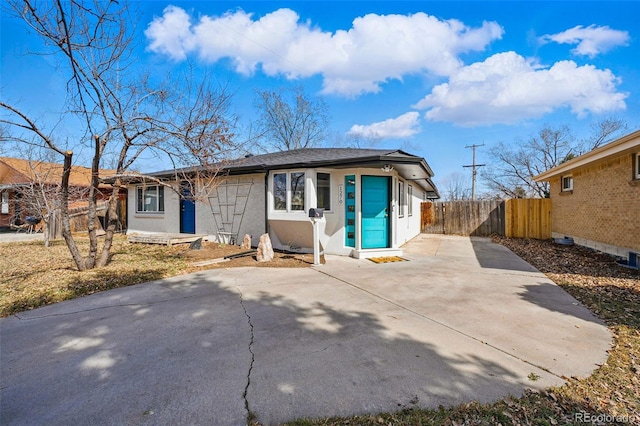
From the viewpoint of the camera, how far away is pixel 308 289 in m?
5.36

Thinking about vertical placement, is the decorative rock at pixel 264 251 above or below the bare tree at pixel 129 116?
below

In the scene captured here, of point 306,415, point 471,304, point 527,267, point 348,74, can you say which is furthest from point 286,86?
point 306,415

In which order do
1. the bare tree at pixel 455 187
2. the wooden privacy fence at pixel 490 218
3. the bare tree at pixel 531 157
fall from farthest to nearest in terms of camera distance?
the bare tree at pixel 455 187, the bare tree at pixel 531 157, the wooden privacy fence at pixel 490 218

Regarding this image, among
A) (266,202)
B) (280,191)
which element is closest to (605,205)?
(280,191)

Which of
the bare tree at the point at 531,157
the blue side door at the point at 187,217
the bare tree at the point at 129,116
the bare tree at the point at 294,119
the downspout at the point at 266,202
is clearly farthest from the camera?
the bare tree at the point at 531,157

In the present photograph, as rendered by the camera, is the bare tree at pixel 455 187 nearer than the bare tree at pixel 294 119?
No

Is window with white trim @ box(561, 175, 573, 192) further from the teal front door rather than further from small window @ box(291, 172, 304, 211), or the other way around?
small window @ box(291, 172, 304, 211)

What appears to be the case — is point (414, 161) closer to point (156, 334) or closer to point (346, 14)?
point (346, 14)

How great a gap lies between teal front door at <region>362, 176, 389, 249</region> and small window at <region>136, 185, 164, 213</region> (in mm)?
9330

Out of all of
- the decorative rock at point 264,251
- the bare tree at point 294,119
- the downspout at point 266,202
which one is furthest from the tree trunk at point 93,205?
the bare tree at point 294,119

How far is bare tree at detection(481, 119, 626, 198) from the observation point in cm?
2517

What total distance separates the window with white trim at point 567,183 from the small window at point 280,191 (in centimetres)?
1100

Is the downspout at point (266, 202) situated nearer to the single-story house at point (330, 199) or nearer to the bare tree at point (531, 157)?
the single-story house at point (330, 199)

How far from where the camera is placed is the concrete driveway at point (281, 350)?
7.60 ft
